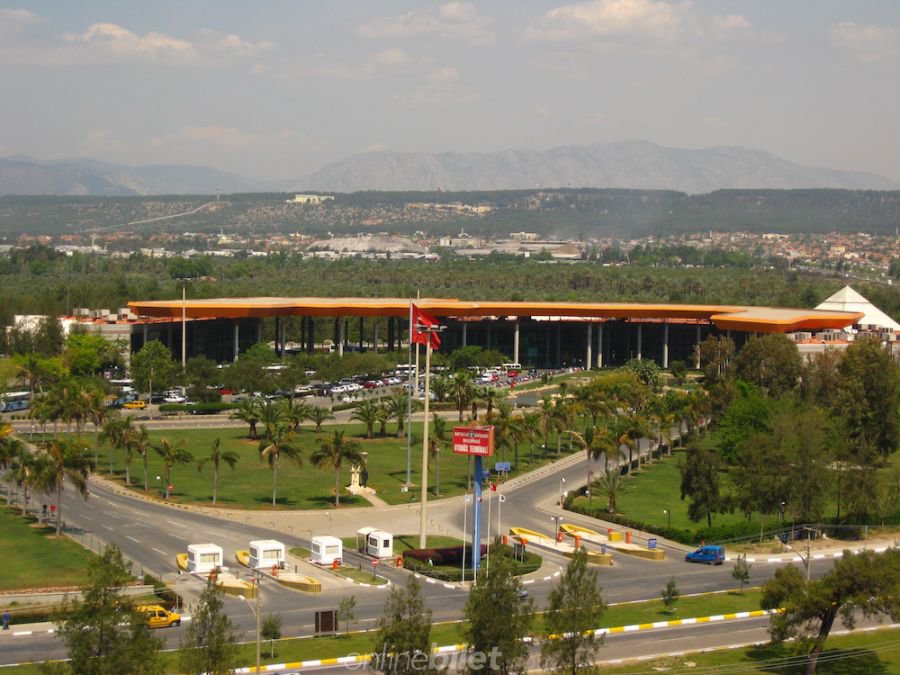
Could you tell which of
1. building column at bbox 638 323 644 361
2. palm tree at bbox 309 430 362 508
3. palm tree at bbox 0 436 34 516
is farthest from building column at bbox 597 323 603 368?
palm tree at bbox 0 436 34 516

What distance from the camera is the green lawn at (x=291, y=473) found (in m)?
84.5

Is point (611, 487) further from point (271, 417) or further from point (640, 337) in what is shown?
point (640, 337)

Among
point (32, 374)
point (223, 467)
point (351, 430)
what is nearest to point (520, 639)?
point (223, 467)

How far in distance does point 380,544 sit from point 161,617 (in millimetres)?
16669

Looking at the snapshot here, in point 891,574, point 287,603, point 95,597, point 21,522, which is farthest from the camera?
point 21,522

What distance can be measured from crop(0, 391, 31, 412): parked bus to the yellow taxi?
65822 mm

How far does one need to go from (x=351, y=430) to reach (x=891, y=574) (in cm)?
6617

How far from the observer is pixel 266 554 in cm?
6575

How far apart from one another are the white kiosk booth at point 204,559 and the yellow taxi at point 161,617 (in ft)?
27.0

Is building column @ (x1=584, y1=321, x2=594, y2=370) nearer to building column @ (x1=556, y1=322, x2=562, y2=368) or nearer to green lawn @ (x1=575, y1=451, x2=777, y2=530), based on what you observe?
building column @ (x1=556, y1=322, x2=562, y2=368)

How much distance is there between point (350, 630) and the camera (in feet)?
182

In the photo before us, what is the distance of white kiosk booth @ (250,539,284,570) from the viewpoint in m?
65.6

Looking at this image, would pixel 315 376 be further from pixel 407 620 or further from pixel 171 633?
pixel 407 620

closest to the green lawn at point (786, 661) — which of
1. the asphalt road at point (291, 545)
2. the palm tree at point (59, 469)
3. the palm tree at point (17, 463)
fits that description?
the asphalt road at point (291, 545)
